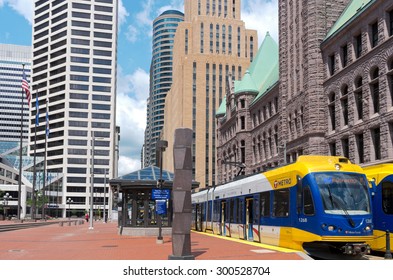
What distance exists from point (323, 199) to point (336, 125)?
31.8 m

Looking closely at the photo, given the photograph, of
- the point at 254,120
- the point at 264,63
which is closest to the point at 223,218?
the point at 254,120

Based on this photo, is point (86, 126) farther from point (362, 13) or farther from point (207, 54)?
point (362, 13)

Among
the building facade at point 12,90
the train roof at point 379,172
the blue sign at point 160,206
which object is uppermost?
the building facade at point 12,90

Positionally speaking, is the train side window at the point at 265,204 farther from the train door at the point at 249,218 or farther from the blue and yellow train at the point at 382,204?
the blue and yellow train at the point at 382,204

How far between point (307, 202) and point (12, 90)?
442 feet

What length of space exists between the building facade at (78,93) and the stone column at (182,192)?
13933 centimetres

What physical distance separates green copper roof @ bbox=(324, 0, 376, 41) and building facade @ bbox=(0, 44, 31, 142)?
74.2 m

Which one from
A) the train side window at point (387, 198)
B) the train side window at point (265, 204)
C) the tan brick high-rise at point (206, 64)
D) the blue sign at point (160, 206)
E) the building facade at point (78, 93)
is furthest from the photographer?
the building facade at point (78, 93)

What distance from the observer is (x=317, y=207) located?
60.9ft

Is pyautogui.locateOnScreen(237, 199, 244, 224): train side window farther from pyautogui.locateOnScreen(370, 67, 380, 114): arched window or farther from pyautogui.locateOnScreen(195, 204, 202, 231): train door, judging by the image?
pyautogui.locateOnScreen(370, 67, 380, 114): arched window

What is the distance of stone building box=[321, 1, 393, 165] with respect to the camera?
4031 cm

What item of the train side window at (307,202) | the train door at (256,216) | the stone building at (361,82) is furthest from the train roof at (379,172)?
the stone building at (361,82)

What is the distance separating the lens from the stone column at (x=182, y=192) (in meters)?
17.1

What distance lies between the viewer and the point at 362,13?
44375mm
